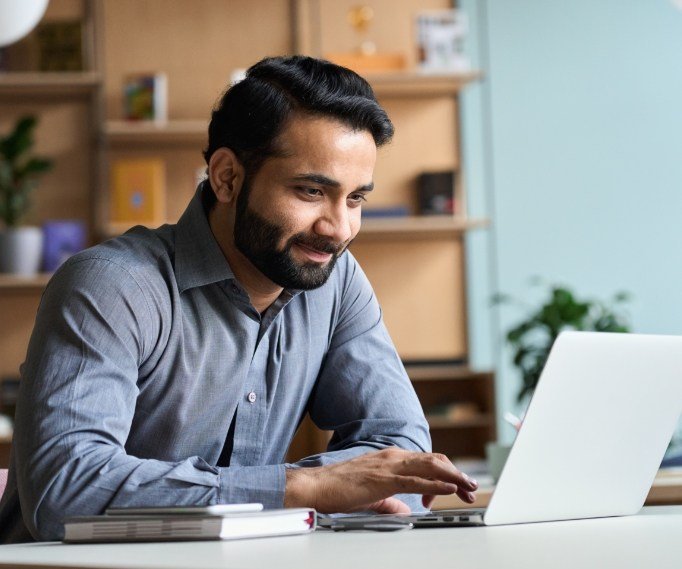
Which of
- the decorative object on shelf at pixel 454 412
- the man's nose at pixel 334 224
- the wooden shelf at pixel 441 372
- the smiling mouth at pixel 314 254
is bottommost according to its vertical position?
the decorative object on shelf at pixel 454 412

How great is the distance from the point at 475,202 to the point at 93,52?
1.63m

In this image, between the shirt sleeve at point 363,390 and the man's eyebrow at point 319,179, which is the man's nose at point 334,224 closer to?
the man's eyebrow at point 319,179

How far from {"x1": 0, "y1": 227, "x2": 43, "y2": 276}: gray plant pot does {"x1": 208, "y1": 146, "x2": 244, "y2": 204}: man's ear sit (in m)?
2.56

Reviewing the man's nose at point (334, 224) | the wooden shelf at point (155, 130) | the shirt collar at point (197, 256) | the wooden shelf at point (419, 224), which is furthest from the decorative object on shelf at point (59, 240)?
the man's nose at point (334, 224)

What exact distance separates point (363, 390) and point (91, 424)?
540 mm

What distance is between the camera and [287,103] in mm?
1686

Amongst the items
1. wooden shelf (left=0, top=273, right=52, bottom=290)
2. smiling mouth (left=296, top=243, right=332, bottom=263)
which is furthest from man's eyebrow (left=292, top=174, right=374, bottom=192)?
wooden shelf (left=0, top=273, right=52, bottom=290)

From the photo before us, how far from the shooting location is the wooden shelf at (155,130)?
4.18 metres

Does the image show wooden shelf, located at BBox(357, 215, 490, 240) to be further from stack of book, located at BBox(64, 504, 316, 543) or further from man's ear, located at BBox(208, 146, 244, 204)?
stack of book, located at BBox(64, 504, 316, 543)

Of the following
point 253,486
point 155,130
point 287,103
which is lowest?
point 253,486

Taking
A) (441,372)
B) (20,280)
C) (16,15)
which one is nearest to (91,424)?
(16,15)

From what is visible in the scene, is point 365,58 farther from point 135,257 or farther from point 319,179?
point 135,257

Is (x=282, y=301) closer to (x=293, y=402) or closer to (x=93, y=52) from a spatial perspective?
(x=293, y=402)

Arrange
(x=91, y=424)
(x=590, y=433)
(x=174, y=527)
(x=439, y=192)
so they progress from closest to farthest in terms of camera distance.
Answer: (x=174, y=527) < (x=590, y=433) < (x=91, y=424) < (x=439, y=192)
